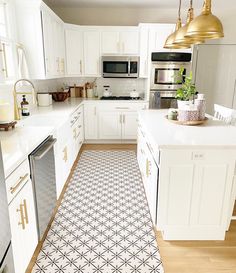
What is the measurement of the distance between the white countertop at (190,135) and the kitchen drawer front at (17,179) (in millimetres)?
993

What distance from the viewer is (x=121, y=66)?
183 inches

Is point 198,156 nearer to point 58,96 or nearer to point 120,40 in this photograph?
point 58,96

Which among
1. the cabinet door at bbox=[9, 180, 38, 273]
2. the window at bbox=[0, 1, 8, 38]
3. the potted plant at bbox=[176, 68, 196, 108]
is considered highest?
the window at bbox=[0, 1, 8, 38]

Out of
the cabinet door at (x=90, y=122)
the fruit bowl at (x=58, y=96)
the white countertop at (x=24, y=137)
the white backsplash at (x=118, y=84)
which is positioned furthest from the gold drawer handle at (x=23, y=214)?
the white backsplash at (x=118, y=84)

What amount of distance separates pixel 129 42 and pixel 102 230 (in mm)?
3710

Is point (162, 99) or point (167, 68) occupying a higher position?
point (167, 68)

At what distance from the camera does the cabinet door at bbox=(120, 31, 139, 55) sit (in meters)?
4.54

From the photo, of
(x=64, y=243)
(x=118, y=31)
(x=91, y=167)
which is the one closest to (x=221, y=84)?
(x=118, y=31)

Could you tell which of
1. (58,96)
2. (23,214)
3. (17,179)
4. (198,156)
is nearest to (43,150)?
(17,179)

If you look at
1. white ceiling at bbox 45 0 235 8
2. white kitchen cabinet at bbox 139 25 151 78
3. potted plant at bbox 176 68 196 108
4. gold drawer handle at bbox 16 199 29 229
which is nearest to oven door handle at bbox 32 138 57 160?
gold drawer handle at bbox 16 199 29 229

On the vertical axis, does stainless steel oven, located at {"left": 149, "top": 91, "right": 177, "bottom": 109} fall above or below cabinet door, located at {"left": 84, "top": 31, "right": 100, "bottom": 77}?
below

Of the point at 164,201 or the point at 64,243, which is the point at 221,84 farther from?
the point at 64,243

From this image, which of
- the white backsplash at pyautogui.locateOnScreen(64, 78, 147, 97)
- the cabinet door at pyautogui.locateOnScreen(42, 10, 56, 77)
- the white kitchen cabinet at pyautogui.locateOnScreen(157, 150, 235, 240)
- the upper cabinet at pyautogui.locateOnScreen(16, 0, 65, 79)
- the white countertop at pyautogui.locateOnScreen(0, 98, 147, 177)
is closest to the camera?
the white countertop at pyautogui.locateOnScreen(0, 98, 147, 177)

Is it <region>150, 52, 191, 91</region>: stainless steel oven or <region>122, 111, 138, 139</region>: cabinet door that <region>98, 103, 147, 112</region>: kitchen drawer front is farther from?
<region>150, 52, 191, 91</region>: stainless steel oven
